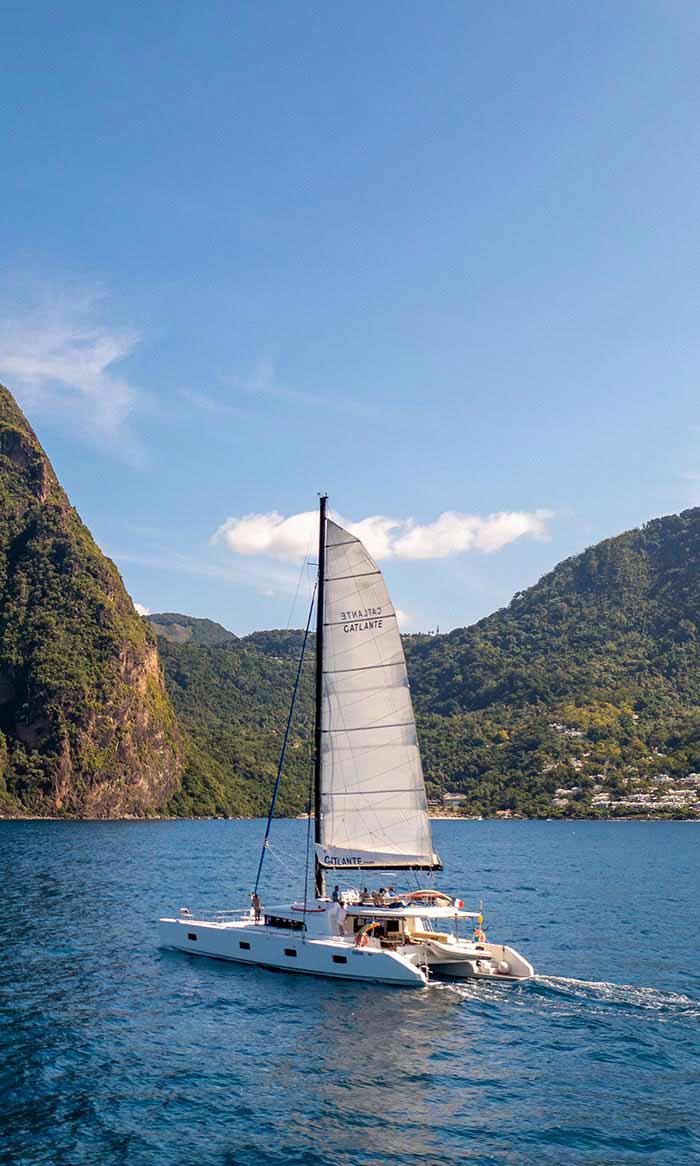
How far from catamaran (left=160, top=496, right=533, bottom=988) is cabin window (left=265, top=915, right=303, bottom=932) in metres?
0.04

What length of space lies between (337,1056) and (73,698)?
150m

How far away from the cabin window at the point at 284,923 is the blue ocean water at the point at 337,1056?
175cm

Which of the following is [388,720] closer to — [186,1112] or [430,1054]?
[430,1054]

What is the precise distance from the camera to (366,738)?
112 ft

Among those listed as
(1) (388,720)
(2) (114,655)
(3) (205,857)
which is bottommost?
(3) (205,857)

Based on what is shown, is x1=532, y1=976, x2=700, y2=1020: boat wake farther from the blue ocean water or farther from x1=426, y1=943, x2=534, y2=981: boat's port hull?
x1=426, y1=943, x2=534, y2=981: boat's port hull

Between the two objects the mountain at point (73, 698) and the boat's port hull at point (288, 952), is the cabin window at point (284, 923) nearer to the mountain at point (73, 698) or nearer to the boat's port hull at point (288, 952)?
the boat's port hull at point (288, 952)

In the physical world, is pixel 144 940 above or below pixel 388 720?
below

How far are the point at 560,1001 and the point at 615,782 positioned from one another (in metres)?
156

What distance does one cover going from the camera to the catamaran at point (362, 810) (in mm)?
32938

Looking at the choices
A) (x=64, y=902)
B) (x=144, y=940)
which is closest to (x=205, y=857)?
(x=64, y=902)

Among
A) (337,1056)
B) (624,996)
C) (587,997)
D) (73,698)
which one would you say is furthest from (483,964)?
(73,698)

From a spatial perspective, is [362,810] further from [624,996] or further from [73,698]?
[73,698]

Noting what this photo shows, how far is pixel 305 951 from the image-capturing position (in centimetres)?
3309
